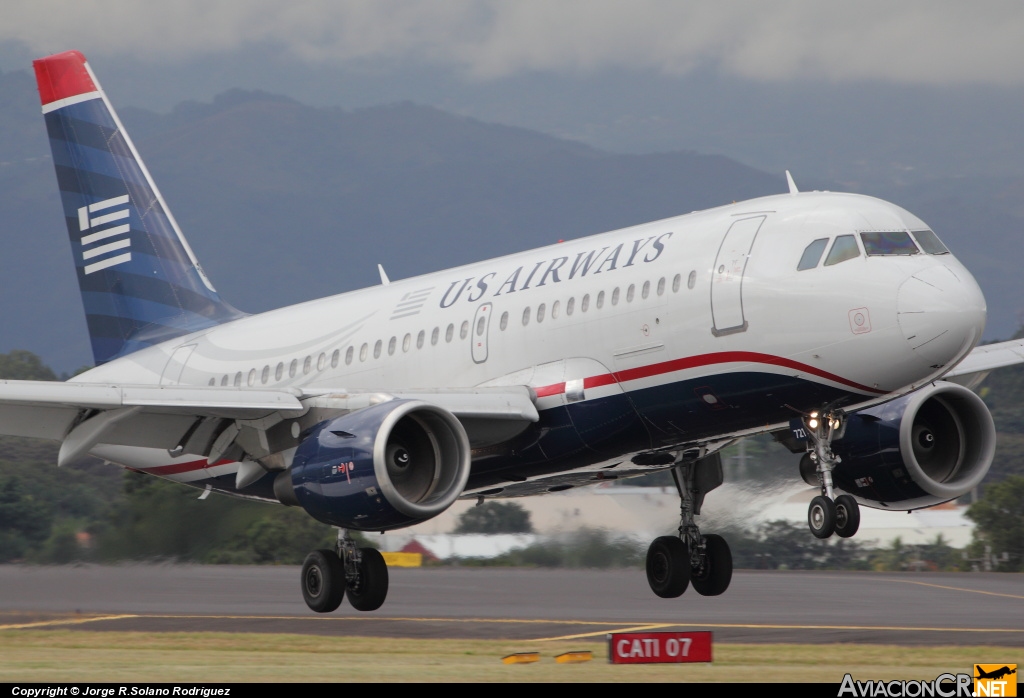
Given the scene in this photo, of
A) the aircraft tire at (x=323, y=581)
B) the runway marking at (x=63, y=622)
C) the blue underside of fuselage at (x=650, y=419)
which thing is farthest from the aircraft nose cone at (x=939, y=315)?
the runway marking at (x=63, y=622)

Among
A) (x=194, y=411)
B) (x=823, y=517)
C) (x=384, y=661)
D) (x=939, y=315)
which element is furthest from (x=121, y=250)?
(x=939, y=315)

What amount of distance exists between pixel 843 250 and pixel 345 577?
9945 mm

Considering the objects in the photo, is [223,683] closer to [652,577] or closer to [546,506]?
[652,577]

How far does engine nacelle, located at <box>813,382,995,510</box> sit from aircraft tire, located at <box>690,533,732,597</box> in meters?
2.30

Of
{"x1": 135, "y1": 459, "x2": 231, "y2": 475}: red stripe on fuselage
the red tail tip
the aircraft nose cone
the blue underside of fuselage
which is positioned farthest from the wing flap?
the red tail tip

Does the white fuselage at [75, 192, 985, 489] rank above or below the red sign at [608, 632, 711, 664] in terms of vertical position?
above

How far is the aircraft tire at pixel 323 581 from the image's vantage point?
23.7 metres

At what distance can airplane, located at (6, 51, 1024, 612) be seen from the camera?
19.4m

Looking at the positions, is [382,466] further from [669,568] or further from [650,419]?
[669,568]

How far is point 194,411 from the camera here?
71.0ft

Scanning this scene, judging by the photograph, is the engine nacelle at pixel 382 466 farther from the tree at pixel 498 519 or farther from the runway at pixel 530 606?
the tree at pixel 498 519

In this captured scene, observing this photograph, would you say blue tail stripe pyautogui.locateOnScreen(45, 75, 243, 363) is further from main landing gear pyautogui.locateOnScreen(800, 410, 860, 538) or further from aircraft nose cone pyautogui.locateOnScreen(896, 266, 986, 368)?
aircraft nose cone pyautogui.locateOnScreen(896, 266, 986, 368)

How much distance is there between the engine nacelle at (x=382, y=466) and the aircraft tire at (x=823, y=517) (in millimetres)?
4932

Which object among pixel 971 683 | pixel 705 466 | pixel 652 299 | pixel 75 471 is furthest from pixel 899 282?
pixel 75 471
